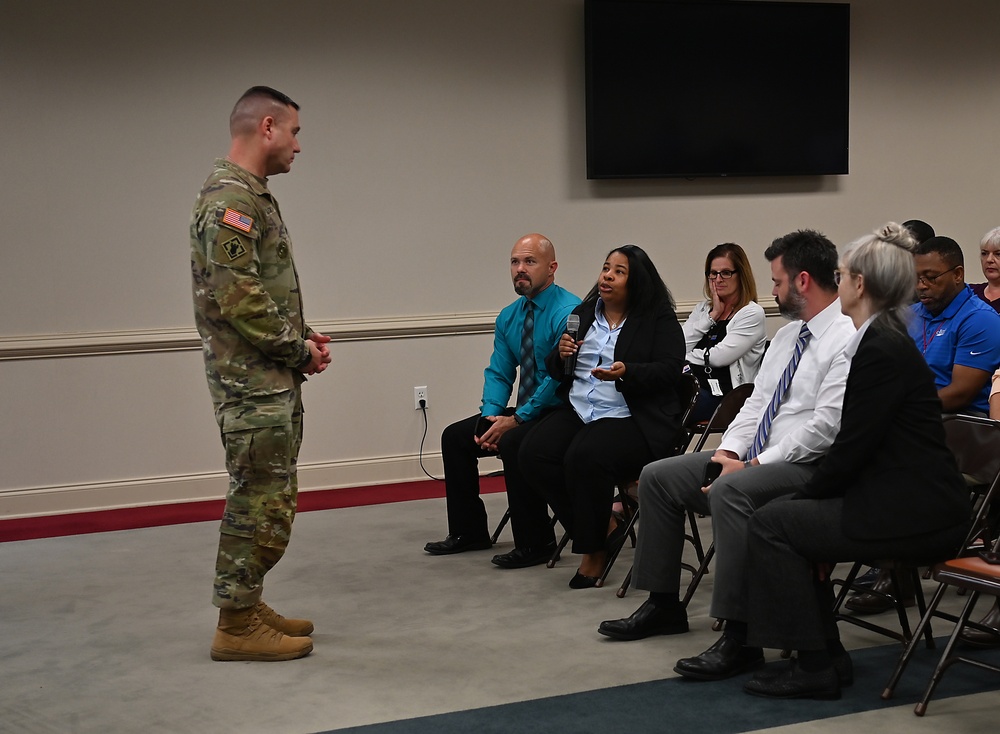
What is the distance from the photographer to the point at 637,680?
334cm

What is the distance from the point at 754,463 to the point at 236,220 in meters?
1.82

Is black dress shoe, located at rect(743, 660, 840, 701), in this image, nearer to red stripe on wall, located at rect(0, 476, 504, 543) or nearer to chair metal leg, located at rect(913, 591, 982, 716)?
chair metal leg, located at rect(913, 591, 982, 716)

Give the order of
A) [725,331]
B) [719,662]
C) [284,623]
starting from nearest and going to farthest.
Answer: [719,662]
[284,623]
[725,331]

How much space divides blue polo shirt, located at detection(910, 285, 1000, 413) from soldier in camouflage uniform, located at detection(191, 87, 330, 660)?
2.34 m

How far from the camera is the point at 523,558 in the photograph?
4.73 meters

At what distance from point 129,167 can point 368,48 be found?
1.52m

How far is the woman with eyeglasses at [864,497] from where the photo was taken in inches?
119

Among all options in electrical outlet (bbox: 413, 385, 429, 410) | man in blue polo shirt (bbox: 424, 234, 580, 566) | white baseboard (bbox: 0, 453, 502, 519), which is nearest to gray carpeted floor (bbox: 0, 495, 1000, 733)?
man in blue polo shirt (bbox: 424, 234, 580, 566)

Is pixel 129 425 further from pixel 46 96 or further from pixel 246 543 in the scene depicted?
pixel 246 543

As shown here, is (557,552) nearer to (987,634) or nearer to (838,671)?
(838,671)

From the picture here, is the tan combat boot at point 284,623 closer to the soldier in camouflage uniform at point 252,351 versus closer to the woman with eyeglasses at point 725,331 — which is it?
the soldier in camouflage uniform at point 252,351

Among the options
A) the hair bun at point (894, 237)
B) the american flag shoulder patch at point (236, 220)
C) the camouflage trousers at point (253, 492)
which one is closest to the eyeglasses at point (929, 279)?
the hair bun at point (894, 237)

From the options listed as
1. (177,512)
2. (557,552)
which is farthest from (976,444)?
(177,512)

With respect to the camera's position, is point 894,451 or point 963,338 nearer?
point 894,451
